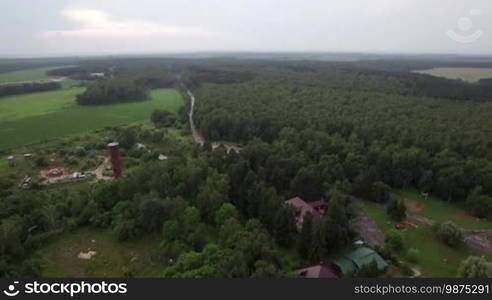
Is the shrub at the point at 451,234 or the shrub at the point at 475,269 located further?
the shrub at the point at 451,234

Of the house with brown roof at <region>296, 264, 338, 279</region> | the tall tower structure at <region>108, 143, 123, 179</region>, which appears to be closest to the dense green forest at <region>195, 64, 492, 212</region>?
the house with brown roof at <region>296, 264, 338, 279</region>

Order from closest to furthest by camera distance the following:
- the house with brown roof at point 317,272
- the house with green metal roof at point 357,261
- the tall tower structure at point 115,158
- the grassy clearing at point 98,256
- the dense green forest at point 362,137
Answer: the house with brown roof at point 317,272 → the house with green metal roof at point 357,261 → the grassy clearing at point 98,256 → the dense green forest at point 362,137 → the tall tower structure at point 115,158

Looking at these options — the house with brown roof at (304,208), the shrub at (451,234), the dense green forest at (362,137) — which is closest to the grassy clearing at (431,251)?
the shrub at (451,234)

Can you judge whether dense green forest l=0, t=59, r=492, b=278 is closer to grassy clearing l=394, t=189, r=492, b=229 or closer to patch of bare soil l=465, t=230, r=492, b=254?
grassy clearing l=394, t=189, r=492, b=229

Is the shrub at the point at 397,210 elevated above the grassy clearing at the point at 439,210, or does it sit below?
above

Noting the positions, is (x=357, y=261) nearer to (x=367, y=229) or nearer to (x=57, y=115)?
(x=367, y=229)

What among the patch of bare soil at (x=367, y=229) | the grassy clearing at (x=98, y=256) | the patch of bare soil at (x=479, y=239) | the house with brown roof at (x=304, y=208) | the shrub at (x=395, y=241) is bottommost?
the grassy clearing at (x=98, y=256)

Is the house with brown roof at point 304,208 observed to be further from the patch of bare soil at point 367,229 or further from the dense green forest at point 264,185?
the patch of bare soil at point 367,229
